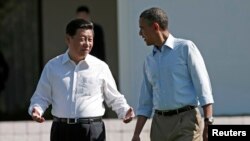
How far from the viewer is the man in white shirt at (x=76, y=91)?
22.7 ft

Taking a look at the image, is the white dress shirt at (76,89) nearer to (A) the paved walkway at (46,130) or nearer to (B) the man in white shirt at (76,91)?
(B) the man in white shirt at (76,91)

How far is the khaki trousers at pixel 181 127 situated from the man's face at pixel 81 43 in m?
0.81

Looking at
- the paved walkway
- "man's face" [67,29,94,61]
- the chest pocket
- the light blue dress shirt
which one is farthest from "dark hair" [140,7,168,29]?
the paved walkway

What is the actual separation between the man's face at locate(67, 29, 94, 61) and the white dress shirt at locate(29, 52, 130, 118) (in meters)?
0.08

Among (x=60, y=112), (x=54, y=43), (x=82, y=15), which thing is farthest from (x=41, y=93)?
(x=54, y=43)

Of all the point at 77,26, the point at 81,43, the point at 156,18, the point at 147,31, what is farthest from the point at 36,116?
the point at 156,18

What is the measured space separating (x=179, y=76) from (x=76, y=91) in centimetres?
87

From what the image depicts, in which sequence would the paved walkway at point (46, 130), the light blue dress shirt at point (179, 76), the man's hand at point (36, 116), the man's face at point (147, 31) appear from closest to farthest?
the light blue dress shirt at point (179, 76)
the man's face at point (147, 31)
the man's hand at point (36, 116)
the paved walkway at point (46, 130)

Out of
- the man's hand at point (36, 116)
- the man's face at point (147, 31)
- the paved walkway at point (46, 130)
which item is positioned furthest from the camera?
the paved walkway at point (46, 130)

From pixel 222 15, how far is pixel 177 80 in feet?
16.2

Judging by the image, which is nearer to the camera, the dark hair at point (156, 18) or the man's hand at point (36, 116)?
the dark hair at point (156, 18)

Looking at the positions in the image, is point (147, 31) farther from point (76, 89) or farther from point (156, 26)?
point (76, 89)

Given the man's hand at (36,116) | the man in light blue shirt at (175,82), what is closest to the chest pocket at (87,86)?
the man's hand at (36,116)

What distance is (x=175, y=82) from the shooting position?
6.68 m
